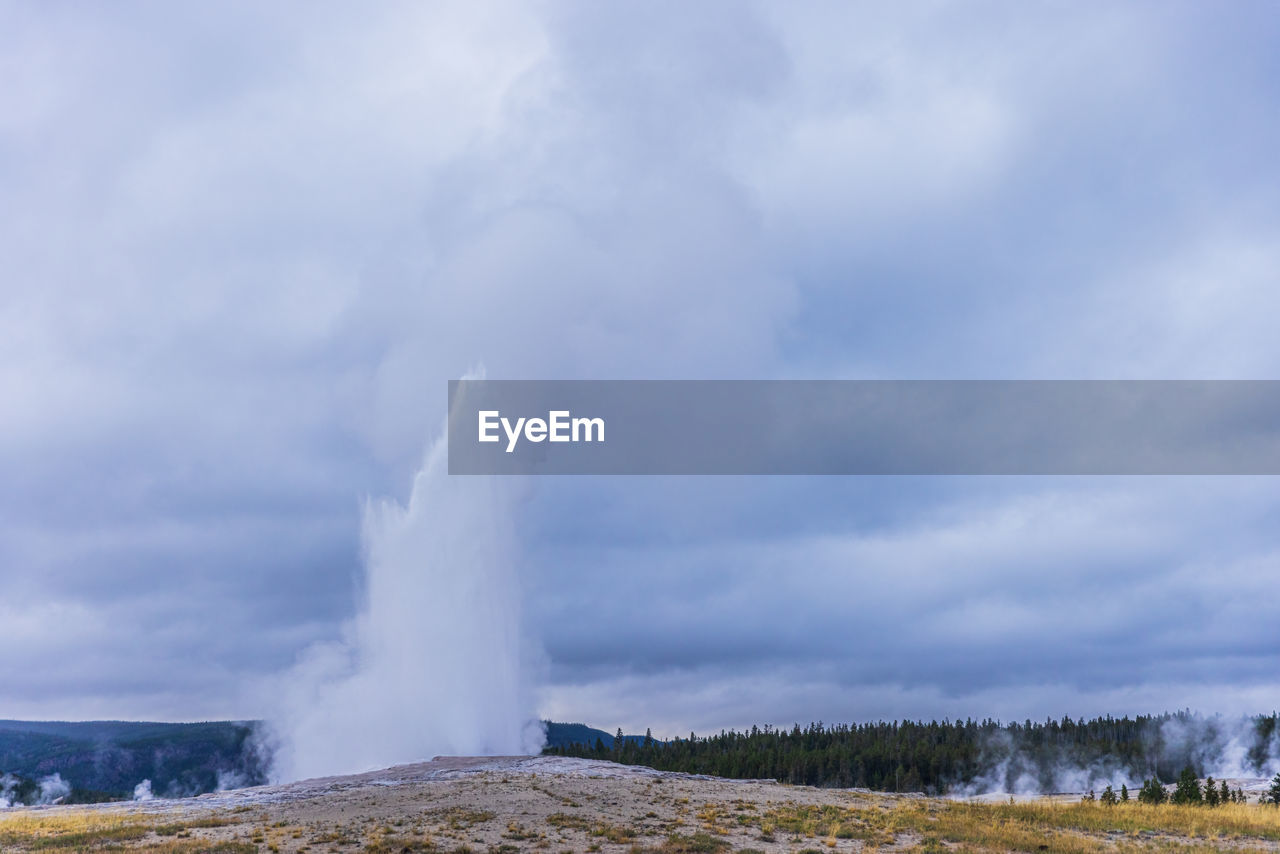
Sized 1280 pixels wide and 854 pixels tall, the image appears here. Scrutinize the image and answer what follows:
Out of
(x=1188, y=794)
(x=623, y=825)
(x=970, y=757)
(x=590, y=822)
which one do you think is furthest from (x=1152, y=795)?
(x=970, y=757)

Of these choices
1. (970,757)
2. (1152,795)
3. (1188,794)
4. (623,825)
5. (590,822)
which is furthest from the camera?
(970,757)

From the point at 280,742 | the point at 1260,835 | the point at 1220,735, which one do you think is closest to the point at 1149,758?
the point at 1220,735

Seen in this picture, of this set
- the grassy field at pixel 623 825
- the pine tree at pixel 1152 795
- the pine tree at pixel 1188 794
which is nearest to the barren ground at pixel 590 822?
the grassy field at pixel 623 825

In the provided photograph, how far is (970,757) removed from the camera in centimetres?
15050

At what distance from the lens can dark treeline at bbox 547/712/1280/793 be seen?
142875 millimetres

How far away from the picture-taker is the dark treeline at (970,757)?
142875 millimetres

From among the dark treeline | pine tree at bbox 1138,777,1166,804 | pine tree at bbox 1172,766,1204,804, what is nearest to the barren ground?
pine tree at bbox 1172,766,1204,804

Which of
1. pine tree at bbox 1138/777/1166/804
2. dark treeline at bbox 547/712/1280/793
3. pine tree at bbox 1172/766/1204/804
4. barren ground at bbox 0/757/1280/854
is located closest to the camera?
barren ground at bbox 0/757/1280/854

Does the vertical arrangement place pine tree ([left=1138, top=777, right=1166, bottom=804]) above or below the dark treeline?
above

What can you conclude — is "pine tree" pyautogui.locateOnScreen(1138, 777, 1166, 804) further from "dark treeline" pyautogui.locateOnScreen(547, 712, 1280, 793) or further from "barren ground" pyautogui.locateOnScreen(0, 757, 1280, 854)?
"dark treeline" pyautogui.locateOnScreen(547, 712, 1280, 793)

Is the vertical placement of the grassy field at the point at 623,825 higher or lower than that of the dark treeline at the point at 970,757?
higher

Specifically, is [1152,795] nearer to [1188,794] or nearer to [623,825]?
[1188,794]

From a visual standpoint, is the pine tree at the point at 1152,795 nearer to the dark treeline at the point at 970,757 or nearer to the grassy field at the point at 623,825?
the grassy field at the point at 623,825

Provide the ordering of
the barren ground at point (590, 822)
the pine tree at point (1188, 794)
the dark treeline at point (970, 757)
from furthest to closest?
1. the dark treeline at point (970, 757)
2. the pine tree at point (1188, 794)
3. the barren ground at point (590, 822)
